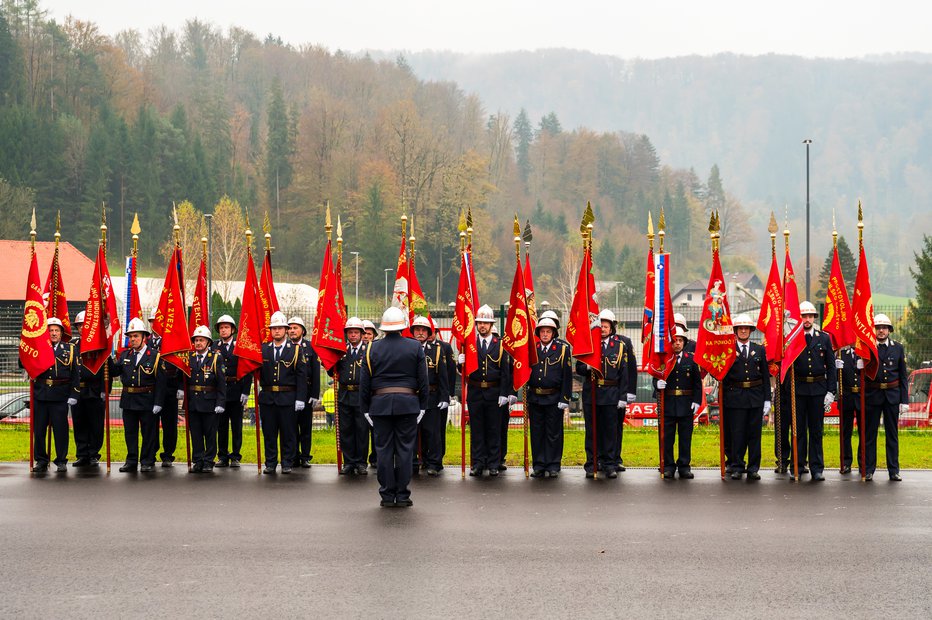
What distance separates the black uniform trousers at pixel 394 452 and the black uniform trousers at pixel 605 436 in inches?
130

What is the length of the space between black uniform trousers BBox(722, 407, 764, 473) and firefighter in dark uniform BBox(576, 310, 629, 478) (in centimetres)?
139

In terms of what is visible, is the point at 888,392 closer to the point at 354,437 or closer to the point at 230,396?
the point at 354,437

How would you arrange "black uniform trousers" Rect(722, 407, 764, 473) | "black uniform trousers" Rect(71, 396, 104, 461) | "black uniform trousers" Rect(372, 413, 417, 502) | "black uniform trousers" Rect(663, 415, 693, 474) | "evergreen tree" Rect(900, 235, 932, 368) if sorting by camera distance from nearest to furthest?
"black uniform trousers" Rect(372, 413, 417, 502) < "black uniform trousers" Rect(722, 407, 764, 473) < "black uniform trousers" Rect(663, 415, 693, 474) < "black uniform trousers" Rect(71, 396, 104, 461) < "evergreen tree" Rect(900, 235, 932, 368)

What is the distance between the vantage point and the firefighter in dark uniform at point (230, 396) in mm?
15492

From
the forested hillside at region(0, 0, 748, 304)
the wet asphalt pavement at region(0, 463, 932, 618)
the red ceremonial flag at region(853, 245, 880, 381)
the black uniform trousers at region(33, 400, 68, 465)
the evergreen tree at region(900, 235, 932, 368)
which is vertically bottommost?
the wet asphalt pavement at region(0, 463, 932, 618)

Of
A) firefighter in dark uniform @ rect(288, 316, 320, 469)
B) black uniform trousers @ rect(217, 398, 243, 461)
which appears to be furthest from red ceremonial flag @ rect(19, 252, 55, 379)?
firefighter in dark uniform @ rect(288, 316, 320, 469)

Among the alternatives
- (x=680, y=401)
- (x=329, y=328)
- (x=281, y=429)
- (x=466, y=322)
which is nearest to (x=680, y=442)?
(x=680, y=401)

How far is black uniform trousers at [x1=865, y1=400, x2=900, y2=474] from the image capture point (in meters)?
14.1

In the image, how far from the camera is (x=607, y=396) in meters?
14.7

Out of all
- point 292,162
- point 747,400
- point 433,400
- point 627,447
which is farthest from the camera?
point 292,162

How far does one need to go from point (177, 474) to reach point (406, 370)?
420 centimetres

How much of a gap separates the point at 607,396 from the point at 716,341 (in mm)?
1539

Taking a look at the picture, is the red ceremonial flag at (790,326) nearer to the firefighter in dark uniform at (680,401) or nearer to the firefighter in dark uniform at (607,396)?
the firefighter in dark uniform at (680,401)

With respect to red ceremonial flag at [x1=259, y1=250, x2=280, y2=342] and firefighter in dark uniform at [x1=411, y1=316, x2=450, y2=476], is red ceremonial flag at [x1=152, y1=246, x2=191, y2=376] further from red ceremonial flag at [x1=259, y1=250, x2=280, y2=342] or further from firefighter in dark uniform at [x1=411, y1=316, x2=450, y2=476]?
firefighter in dark uniform at [x1=411, y1=316, x2=450, y2=476]
